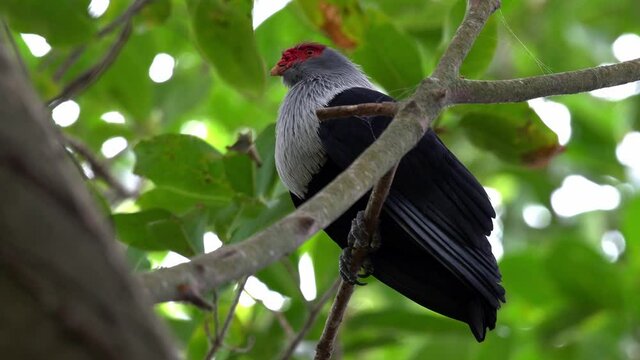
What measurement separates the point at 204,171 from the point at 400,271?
2.93 ft

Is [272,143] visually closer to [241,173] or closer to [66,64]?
[241,173]

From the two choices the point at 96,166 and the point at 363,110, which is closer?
the point at 363,110

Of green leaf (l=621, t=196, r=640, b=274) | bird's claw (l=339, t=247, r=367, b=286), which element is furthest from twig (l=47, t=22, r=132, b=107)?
green leaf (l=621, t=196, r=640, b=274)

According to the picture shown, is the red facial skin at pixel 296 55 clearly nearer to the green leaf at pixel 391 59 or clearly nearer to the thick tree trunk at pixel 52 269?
the green leaf at pixel 391 59

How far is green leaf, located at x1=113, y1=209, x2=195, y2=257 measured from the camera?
3.72 meters

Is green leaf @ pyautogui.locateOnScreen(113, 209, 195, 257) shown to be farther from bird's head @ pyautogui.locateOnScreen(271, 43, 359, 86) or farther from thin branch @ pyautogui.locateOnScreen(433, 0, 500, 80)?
thin branch @ pyautogui.locateOnScreen(433, 0, 500, 80)

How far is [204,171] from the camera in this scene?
399cm

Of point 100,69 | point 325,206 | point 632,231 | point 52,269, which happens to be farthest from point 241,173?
point 52,269

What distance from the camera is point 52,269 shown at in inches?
38.7

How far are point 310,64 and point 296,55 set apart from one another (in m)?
0.15

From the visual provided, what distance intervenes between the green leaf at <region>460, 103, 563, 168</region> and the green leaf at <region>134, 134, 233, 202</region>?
42.2 inches

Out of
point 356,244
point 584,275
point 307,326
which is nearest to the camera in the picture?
point 356,244

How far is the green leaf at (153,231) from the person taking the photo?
372 centimetres

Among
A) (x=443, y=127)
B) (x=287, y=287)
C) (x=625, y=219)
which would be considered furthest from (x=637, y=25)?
(x=287, y=287)
